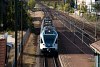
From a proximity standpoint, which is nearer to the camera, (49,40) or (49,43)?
(49,43)

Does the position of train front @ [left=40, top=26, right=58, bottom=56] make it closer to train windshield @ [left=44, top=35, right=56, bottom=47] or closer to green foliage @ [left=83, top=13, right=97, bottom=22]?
train windshield @ [left=44, top=35, right=56, bottom=47]

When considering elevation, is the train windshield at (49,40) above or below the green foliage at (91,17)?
above

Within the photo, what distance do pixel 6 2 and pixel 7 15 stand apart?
14.3 ft

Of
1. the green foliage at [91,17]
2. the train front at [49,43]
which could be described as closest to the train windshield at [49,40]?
the train front at [49,43]

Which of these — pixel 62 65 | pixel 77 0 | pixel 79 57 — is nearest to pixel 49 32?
pixel 79 57

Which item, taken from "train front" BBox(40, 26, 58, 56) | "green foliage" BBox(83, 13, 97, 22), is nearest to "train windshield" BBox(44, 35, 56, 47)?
"train front" BBox(40, 26, 58, 56)

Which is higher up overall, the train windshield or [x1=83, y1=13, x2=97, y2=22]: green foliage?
the train windshield

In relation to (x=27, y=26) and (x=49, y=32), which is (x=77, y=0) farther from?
(x=49, y=32)

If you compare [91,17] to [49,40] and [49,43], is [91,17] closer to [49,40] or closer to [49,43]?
[49,40]

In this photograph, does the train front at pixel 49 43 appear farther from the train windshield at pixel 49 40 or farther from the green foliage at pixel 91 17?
the green foliage at pixel 91 17

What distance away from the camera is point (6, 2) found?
64625 mm

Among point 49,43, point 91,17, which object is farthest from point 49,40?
point 91,17

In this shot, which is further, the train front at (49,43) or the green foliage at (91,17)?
the green foliage at (91,17)

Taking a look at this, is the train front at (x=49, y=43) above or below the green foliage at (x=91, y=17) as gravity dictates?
above
